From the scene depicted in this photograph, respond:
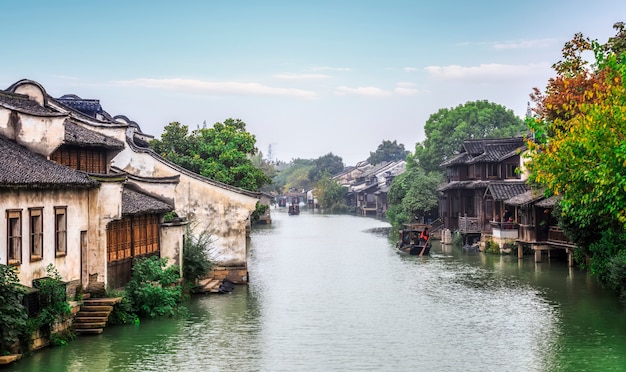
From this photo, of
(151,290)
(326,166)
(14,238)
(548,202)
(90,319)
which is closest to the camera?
(14,238)

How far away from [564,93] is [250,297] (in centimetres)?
1758

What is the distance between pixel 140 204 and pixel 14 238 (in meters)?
8.82

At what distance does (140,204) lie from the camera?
1289 inches

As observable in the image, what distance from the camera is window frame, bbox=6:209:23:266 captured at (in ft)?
78.1

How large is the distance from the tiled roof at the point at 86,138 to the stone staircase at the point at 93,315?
5.67m

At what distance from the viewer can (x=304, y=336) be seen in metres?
28.9

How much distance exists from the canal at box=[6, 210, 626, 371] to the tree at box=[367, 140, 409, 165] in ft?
415

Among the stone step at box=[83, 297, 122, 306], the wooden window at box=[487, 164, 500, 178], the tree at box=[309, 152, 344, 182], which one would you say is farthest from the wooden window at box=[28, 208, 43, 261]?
the tree at box=[309, 152, 344, 182]

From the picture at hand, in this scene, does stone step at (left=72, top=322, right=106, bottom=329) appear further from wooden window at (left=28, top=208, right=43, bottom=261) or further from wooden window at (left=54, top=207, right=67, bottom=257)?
wooden window at (left=28, top=208, right=43, bottom=261)

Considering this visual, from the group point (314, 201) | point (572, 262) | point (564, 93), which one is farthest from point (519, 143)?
point (314, 201)

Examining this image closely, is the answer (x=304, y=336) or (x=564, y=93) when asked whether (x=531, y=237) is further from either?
(x=304, y=336)

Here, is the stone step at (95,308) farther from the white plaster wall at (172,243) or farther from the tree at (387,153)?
the tree at (387,153)

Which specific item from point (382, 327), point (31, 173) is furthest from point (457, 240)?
point (31, 173)

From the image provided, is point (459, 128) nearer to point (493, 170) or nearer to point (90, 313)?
point (493, 170)
